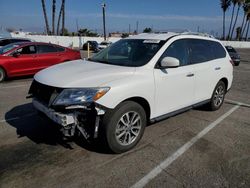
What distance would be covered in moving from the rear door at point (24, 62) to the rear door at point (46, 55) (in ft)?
0.72

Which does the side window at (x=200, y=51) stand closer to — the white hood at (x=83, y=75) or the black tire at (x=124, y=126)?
the white hood at (x=83, y=75)

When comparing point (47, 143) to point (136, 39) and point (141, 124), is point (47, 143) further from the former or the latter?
point (136, 39)

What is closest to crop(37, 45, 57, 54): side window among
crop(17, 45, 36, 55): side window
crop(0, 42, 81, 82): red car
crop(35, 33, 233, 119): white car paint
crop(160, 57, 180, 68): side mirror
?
crop(0, 42, 81, 82): red car

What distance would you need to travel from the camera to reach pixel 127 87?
340cm

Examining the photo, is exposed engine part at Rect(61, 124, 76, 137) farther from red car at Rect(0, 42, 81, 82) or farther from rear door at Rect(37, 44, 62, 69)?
rear door at Rect(37, 44, 62, 69)

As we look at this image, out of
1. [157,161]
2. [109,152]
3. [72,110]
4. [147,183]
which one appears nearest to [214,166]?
[157,161]

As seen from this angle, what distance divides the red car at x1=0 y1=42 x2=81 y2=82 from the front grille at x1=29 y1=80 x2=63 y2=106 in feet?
19.5

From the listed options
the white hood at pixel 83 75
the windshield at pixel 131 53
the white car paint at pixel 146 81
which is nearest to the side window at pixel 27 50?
the windshield at pixel 131 53

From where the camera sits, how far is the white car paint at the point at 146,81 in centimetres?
331

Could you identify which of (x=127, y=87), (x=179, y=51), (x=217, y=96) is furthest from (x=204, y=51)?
(x=127, y=87)

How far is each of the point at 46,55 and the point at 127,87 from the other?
24.7 ft

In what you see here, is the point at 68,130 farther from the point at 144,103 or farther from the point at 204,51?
the point at 204,51

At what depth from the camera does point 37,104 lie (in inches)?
147

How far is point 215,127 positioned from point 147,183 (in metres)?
2.52
